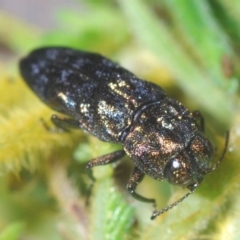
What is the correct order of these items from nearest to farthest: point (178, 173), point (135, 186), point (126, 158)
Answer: point (178, 173) < point (135, 186) < point (126, 158)

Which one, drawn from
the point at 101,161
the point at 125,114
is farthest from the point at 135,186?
the point at 125,114

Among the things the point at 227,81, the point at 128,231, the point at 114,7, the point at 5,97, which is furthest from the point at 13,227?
the point at 114,7

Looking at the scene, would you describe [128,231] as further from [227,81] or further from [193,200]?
[227,81]

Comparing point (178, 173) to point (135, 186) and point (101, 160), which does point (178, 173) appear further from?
point (101, 160)

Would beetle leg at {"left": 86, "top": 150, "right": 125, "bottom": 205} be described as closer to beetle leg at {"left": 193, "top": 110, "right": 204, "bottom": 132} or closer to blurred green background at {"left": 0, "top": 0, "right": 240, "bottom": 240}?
blurred green background at {"left": 0, "top": 0, "right": 240, "bottom": 240}

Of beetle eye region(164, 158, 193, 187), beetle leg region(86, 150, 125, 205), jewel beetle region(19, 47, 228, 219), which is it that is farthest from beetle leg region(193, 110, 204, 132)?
beetle leg region(86, 150, 125, 205)

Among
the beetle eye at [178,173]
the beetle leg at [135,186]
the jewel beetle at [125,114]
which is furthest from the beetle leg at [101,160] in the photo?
the beetle eye at [178,173]

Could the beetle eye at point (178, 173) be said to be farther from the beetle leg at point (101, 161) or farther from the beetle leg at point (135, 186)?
the beetle leg at point (101, 161)
